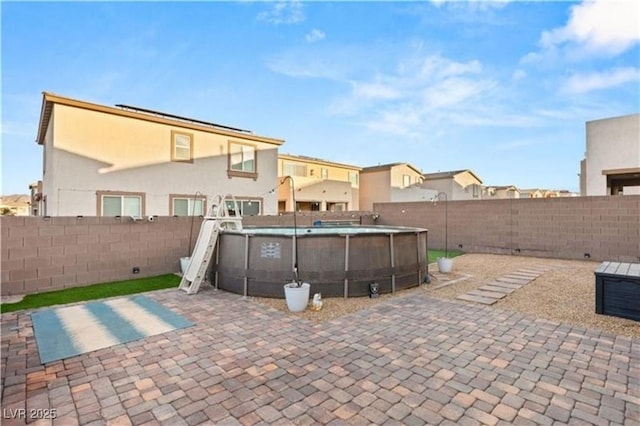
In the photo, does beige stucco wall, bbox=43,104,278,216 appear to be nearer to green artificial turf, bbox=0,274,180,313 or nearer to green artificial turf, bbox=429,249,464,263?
green artificial turf, bbox=0,274,180,313

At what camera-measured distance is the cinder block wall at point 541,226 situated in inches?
362

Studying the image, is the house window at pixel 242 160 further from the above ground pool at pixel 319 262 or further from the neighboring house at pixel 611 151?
the neighboring house at pixel 611 151

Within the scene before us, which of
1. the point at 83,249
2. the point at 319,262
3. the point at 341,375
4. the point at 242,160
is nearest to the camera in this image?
the point at 341,375

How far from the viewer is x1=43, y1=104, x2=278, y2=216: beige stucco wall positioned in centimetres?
1023

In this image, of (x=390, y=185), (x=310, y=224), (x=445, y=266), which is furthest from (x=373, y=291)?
(x=390, y=185)

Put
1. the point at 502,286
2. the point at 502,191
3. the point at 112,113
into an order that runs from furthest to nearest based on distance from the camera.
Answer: the point at 502,191 < the point at 112,113 < the point at 502,286

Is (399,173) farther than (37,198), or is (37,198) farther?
(399,173)

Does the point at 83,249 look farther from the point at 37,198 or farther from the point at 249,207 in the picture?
the point at 37,198

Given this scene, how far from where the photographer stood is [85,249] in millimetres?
6887

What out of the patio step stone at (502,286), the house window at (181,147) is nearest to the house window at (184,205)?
the house window at (181,147)

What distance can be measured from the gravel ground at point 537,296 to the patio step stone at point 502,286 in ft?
0.41

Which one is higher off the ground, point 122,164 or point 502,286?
point 122,164

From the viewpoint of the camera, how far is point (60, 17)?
775cm

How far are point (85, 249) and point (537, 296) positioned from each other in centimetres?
925
